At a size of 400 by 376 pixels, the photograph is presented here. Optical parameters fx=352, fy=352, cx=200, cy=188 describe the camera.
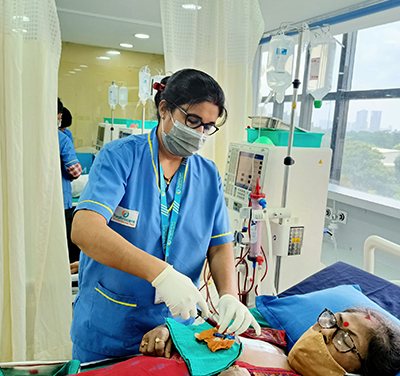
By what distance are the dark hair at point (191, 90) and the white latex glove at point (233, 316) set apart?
0.66 m

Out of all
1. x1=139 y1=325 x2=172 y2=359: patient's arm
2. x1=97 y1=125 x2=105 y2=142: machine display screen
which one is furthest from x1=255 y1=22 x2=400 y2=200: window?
x1=139 y1=325 x2=172 y2=359: patient's arm

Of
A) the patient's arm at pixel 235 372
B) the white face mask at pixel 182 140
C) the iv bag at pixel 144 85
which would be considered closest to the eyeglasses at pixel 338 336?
the patient's arm at pixel 235 372

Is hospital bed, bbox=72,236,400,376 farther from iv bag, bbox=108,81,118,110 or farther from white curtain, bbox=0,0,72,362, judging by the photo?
iv bag, bbox=108,81,118,110

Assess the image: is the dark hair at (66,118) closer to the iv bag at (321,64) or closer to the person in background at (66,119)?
the person in background at (66,119)

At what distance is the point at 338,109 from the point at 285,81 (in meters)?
2.13

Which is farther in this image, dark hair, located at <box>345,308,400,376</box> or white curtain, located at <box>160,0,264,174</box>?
white curtain, located at <box>160,0,264,174</box>

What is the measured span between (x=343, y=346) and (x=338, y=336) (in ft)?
0.11

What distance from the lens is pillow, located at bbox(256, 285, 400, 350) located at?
1.55m

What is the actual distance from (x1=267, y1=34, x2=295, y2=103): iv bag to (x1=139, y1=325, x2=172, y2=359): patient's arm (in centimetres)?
141

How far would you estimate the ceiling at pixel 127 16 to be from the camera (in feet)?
9.22

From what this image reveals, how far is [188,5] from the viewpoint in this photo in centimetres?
233

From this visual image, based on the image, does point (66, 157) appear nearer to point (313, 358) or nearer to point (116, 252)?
point (116, 252)

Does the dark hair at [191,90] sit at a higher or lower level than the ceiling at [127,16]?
lower

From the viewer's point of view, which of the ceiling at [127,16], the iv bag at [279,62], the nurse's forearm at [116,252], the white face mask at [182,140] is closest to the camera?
the nurse's forearm at [116,252]
